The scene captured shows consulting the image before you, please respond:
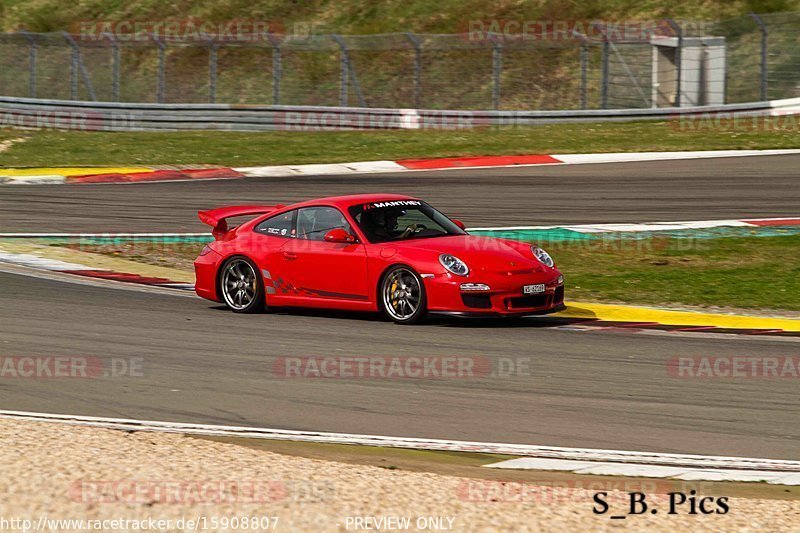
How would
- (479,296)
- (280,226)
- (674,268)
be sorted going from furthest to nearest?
(674,268)
(280,226)
(479,296)

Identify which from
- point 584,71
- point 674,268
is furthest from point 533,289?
point 584,71

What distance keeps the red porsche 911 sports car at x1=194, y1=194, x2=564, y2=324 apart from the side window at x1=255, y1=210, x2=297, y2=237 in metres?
0.01

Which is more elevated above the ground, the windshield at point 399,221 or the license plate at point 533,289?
the windshield at point 399,221

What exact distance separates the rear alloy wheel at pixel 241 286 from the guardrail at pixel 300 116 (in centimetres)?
1830

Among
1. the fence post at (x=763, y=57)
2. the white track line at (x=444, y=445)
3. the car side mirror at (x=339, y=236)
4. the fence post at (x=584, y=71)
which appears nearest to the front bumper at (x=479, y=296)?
the car side mirror at (x=339, y=236)

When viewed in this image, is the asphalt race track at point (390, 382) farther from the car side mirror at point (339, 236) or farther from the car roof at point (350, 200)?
the car roof at point (350, 200)

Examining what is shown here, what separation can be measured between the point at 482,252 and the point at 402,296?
34.4 inches

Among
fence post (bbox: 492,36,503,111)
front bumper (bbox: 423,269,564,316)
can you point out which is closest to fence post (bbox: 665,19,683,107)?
fence post (bbox: 492,36,503,111)

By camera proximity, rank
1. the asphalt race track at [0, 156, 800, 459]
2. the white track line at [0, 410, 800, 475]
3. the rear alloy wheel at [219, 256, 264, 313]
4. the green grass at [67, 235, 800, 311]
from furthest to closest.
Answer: the green grass at [67, 235, 800, 311]
the rear alloy wheel at [219, 256, 264, 313]
the asphalt race track at [0, 156, 800, 459]
the white track line at [0, 410, 800, 475]

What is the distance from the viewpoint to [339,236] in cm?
1255

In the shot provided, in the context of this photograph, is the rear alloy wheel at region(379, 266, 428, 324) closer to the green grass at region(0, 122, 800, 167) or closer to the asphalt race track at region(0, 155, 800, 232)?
the asphalt race track at region(0, 155, 800, 232)

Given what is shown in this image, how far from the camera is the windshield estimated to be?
1272 cm

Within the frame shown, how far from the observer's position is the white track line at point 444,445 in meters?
7.41

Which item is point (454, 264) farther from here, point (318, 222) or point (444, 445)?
point (444, 445)
